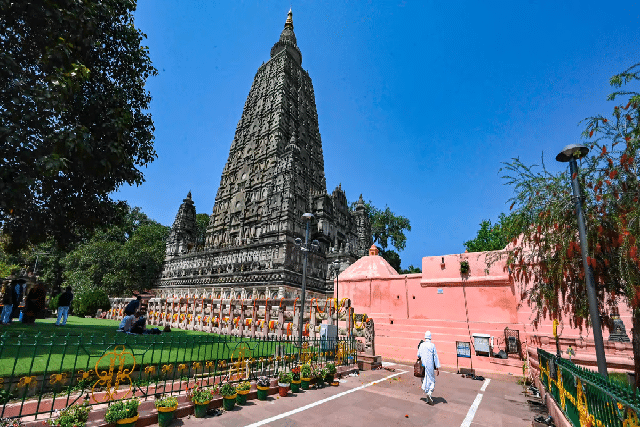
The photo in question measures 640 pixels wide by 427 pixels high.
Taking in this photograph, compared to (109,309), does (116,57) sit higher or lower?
higher

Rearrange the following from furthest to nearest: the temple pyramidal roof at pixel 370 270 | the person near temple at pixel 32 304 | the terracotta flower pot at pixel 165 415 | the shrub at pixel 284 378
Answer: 1. the temple pyramidal roof at pixel 370 270
2. the person near temple at pixel 32 304
3. the shrub at pixel 284 378
4. the terracotta flower pot at pixel 165 415

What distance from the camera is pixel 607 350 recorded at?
10.9 meters

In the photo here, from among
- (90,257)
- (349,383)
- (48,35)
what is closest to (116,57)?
(48,35)

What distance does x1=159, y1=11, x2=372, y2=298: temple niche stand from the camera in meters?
29.4

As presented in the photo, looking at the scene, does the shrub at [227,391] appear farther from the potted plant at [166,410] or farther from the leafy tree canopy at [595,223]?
the leafy tree canopy at [595,223]

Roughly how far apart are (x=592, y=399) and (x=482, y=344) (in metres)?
9.95

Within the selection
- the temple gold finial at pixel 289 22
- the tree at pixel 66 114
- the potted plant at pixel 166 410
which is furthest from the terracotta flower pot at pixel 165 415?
the temple gold finial at pixel 289 22

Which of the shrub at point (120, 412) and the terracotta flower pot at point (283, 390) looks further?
the terracotta flower pot at point (283, 390)

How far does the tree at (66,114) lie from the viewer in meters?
8.11

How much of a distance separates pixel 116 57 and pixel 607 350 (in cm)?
2196

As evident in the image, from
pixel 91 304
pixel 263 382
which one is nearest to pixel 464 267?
pixel 263 382

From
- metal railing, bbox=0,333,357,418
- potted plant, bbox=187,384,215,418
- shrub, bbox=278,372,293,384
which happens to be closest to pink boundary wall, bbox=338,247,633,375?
metal railing, bbox=0,333,357,418

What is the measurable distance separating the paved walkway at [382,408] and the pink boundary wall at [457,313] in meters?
3.57

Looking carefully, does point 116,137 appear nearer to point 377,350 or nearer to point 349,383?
point 349,383
